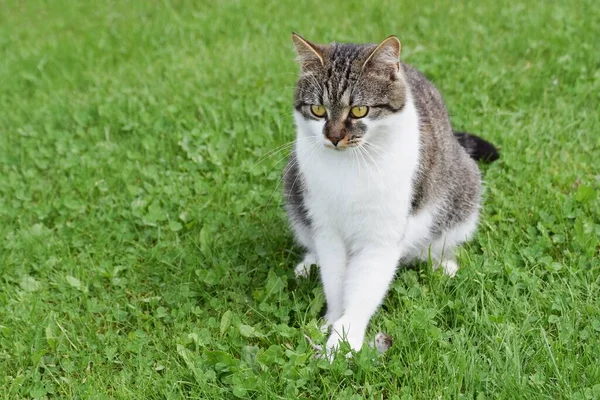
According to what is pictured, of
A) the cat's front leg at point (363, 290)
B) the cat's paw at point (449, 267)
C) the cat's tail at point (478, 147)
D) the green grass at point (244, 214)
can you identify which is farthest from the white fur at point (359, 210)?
the cat's tail at point (478, 147)

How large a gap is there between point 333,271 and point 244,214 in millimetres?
1035

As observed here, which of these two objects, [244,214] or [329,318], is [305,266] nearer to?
[329,318]

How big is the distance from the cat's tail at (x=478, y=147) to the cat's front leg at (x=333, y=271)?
1.33m

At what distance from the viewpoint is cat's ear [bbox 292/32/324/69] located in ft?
10.5

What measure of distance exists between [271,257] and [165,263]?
599 mm

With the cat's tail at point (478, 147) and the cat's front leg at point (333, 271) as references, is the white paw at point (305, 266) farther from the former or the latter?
the cat's tail at point (478, 147)

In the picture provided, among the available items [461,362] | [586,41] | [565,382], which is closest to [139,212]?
[461,362]

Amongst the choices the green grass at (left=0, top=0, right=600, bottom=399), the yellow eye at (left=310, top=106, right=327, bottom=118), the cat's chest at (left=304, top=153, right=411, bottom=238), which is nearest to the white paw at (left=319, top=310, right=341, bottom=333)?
the green grass at (left=0, top=0, right=600, bottom=399)

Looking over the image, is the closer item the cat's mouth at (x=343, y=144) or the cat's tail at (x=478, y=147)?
the cat's mouth at (x=343, y=144)

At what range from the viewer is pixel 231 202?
4.43 m

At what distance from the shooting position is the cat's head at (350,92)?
10.2 ft

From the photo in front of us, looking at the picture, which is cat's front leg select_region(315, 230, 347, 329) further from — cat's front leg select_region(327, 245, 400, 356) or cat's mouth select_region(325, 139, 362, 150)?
cat's mouth select_region(325, 139, 362, 150)

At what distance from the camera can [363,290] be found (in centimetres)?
329

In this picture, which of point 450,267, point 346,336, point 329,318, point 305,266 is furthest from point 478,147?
point 346,336
